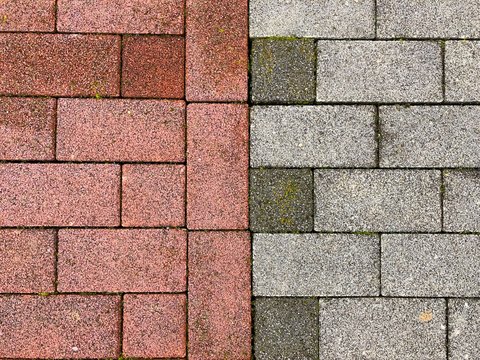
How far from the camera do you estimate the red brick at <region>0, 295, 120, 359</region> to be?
2766 millimetres

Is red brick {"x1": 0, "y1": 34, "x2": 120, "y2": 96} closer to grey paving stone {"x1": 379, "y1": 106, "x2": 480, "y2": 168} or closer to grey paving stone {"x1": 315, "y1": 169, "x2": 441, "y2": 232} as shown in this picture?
grey paving stone {"x1": 315, "y1": 169, "x2": 441, "y2": 232}

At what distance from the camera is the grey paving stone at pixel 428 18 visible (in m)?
2.88

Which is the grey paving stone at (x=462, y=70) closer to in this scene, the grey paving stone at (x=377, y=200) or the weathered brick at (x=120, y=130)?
the grey paving stone at (x=377, y=200)

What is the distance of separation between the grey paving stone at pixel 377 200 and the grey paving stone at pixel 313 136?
89 mm

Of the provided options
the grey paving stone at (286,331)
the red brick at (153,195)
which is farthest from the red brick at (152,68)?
the grey paving stone at (286,331)

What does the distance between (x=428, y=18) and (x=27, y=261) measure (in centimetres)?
263

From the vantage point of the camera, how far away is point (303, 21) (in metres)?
2.87

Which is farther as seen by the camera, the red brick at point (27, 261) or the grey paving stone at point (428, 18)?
the grey paving stone at point (428, 18)

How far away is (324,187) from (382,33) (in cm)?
94

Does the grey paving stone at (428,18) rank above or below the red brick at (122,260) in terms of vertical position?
above

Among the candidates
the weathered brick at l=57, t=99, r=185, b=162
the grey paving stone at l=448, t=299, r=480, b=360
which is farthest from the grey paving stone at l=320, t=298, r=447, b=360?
the weathered brick at l=57, t=99, r=185, b=162

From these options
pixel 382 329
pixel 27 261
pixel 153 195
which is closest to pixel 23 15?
pixel 153 195

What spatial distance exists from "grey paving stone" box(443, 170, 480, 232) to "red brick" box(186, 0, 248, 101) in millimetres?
1275

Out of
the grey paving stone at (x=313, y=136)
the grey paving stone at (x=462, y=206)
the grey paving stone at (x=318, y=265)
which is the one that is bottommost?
the grey paving stone at (x=318, y=265)
